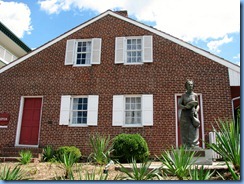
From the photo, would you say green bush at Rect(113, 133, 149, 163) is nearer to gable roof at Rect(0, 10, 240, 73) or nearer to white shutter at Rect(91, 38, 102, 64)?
white shutter at Rect(91, 38, 102, 64)

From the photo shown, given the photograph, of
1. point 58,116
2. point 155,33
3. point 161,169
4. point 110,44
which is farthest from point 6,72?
point 161,169

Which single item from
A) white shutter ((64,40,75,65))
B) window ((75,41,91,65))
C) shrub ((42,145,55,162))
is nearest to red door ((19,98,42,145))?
shrub ((42,145,55,162))

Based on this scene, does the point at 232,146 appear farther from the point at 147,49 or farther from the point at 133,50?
the point at 133,50

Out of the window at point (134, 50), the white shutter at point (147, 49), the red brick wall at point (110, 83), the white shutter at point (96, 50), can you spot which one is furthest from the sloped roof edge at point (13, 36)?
the white shutter at point (147, 49)

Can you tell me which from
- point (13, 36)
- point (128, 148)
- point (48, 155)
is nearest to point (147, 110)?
point (128, 148)

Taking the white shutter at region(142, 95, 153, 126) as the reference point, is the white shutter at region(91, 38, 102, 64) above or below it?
above

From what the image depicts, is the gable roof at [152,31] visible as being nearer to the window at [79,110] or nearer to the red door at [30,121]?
the red door at [30,121]

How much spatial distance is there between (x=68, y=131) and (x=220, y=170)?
7.13 meters

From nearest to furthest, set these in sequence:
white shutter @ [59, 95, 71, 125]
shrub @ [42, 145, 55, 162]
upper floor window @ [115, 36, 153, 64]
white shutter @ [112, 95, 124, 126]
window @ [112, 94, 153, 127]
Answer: shrub @ [42, 145, 55, 162]
window @ [112, 94, 153, 127]
white shutter @ [112, 95, 124, 126]
white shutter @ [59, 95, 71, 125]
upper floor window @ [115, 36, 153, 64]

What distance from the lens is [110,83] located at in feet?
38.8

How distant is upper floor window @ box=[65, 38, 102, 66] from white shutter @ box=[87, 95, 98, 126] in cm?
170

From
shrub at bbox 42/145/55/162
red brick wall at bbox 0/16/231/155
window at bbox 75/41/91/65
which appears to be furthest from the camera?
window at bbox 75/41/91/65

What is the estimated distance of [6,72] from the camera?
12984mm

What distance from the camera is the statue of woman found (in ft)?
24.2
